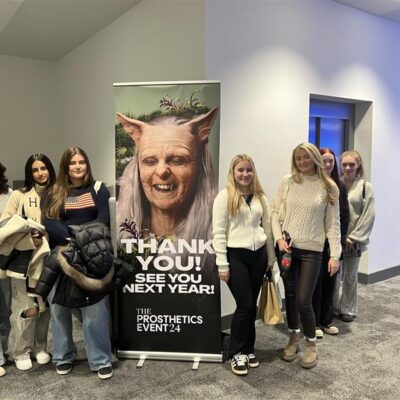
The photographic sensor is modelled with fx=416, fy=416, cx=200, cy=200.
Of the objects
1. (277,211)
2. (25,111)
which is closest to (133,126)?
(277,211)

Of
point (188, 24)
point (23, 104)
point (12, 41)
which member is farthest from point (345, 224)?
point (23, 104)

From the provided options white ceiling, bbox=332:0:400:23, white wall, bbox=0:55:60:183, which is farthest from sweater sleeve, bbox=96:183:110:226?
white wall, bbox=0:55:60:183

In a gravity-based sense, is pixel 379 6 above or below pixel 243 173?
above

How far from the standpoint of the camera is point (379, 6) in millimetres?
4023

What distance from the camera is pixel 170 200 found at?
2758 mm

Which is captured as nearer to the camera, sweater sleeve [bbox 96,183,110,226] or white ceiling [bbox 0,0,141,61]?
sweater sleeve [bbox 96,183,110,226]

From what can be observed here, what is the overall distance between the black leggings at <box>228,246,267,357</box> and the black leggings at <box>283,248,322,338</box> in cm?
22

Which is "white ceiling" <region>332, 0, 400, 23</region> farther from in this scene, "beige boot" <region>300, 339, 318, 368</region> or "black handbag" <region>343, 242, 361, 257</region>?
"beige boot" <region>300, 339, 318, 368</region>

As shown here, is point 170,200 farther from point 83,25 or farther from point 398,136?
point 398,136

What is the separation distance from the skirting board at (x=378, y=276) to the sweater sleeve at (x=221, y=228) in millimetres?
2555

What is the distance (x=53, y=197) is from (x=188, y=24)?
1.64 metres

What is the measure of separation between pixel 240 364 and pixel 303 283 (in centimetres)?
66

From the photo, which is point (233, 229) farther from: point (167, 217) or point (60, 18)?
point (60, 18)

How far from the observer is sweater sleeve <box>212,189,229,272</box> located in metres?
2.59
